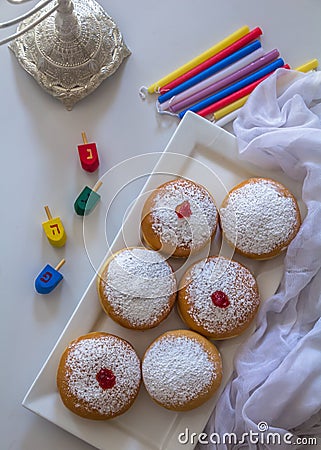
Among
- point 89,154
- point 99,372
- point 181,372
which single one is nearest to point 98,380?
point 99,372

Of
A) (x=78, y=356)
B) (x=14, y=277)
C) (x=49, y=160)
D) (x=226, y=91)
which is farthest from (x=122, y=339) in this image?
(x=226, y=91)

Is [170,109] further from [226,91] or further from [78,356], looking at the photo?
[78,356]

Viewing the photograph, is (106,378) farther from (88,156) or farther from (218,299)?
(88,156)

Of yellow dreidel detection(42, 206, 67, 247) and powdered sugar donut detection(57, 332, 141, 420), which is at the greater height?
yellow dreidel detection(42, 206, 67, 247)

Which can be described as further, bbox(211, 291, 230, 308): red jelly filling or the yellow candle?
the yellow candle

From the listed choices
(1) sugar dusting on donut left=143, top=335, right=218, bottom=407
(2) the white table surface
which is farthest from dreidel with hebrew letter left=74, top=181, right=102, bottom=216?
(1) sugar dusting on donut left=143, top=335, right=218, bottom=407

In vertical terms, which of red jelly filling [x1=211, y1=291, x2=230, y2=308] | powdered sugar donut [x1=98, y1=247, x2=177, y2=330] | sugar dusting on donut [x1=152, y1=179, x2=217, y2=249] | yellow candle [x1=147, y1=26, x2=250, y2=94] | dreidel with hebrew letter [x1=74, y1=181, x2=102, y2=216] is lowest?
red jelly filling [x1=211, y1=291, x2=230, y2=308]

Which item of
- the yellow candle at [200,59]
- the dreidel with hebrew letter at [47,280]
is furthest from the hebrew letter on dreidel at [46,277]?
the yellow candle at [200,59]

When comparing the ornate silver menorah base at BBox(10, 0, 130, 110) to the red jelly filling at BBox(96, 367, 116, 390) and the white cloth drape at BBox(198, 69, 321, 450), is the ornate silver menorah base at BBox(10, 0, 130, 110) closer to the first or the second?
the white cloth drape at BBox(198, 69, 321, 450)
